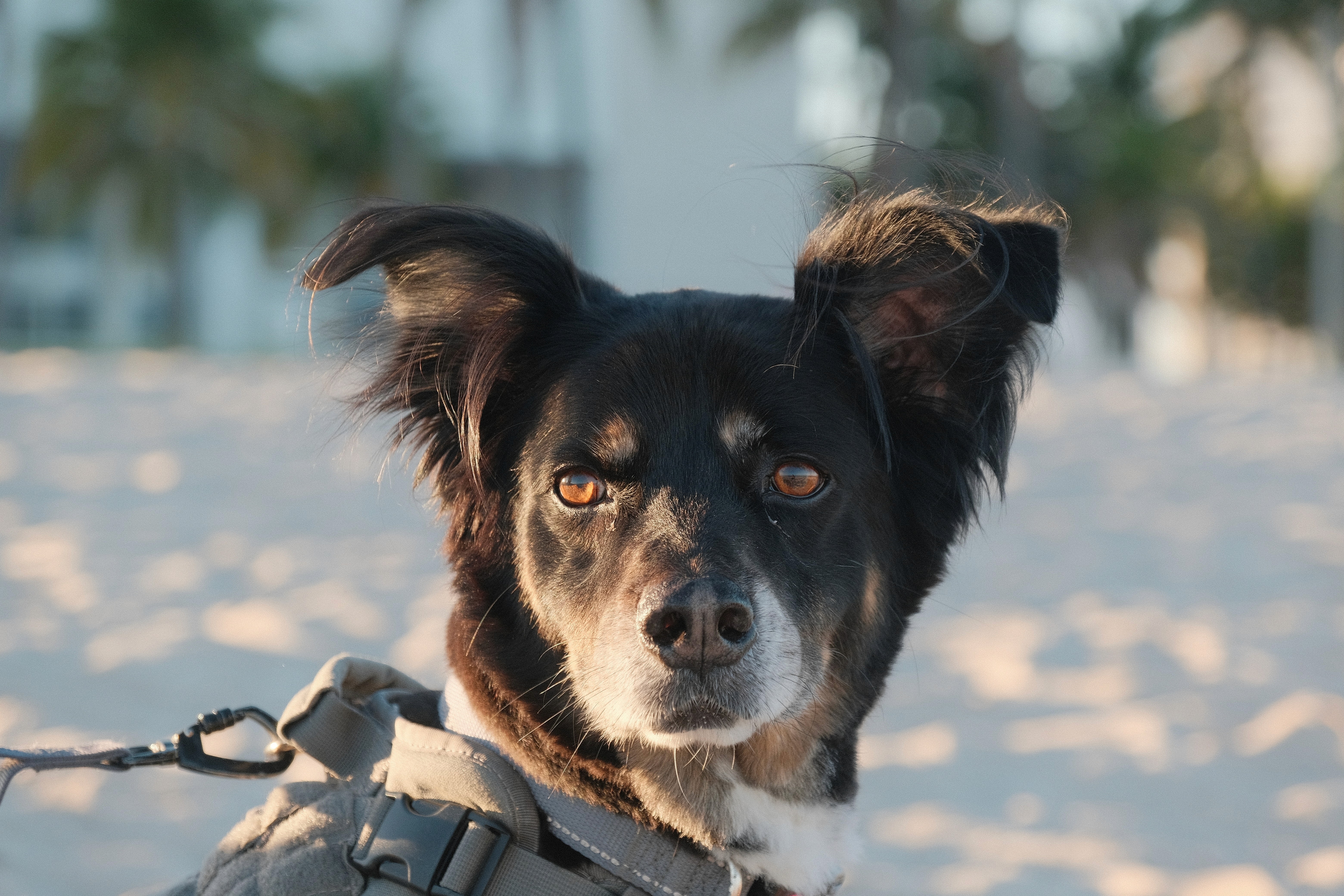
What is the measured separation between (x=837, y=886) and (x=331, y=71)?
4348 centimetres

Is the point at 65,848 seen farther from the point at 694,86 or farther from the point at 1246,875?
the point at 694,86

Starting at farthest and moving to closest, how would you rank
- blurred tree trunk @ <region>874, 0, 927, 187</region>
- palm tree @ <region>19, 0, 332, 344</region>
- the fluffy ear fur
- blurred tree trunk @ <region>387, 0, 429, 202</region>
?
palm tree @ <region>19, 0, 332, 344</region>
blurred tree trunk @ <region>874, 0, 927, 187</region>
blurred tree trunk @ <region>387, 0, 429, 202</region>
the fluffy ear fur

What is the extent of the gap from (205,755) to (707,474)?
1151 mm

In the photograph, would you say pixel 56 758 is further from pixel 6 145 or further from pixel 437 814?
pixel 6 145

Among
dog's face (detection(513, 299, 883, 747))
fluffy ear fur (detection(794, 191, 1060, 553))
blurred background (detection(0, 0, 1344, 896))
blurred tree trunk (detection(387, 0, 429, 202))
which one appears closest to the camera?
dog's face (detection(513, 299, 883, 747))

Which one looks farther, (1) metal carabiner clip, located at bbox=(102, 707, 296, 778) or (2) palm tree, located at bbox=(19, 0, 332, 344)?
(2) palm tree, located at bbox=(19, 0, 332, 344)

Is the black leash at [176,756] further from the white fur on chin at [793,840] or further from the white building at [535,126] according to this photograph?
the white building at [535,126]

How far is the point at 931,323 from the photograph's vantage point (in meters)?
2.71

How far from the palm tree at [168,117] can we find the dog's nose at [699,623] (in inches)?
1374

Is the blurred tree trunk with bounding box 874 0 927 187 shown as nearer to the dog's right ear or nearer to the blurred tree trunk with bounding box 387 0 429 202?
the blurred tree trunk with bounding box 387 0 429 202

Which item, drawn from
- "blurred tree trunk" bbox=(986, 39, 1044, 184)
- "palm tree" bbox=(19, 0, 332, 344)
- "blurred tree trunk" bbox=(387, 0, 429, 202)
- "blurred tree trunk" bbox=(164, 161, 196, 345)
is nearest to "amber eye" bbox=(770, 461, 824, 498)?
"blurred tree trunk" bbox=(387, 0, 429, 202)

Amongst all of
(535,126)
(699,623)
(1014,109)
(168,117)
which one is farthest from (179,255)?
(699,623)

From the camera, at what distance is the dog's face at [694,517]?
2270 mm

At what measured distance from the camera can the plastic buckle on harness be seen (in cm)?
200
